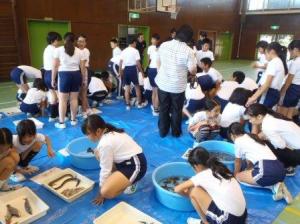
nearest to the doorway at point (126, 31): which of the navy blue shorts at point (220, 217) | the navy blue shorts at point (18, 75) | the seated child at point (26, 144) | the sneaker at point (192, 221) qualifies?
the navy blue shorts at point (18, 75)

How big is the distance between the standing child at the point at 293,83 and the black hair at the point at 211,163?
8.24 feet

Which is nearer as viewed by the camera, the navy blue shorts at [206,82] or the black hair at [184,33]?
the black hair at [184,33]

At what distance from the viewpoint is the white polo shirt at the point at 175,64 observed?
9.96 ft

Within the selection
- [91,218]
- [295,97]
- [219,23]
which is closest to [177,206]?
[91,218]

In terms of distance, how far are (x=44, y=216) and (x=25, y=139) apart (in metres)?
0.65

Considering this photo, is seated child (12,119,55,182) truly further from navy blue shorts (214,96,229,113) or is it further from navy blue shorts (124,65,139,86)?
navy blue shorts (214,96,229,113)

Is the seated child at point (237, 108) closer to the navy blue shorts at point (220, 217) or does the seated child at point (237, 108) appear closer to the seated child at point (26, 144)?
the navy blue shorts at point (220, 217)

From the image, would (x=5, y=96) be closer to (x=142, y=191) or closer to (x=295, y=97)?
(x=142, y=191)

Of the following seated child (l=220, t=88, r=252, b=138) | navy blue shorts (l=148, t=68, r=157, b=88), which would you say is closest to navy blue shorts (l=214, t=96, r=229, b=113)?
seated child (l=220, t=88, r=252, b=138)

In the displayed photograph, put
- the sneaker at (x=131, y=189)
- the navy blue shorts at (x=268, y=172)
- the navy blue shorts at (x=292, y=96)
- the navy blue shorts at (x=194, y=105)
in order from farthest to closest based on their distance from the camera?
1. the navy blue shorts at (x=194, y=105)
2. the navy blue shorts at (x=292, y=96)
3. the sneaker at (x=131, y=189)
4. the navy blue shorts at (x=268, y=172)

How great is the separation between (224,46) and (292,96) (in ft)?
38.2

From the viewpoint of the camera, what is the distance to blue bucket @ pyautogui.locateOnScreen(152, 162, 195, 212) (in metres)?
1.93

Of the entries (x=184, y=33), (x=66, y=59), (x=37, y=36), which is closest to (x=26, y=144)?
(x=66, y=59)

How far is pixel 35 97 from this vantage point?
3.78 metres
